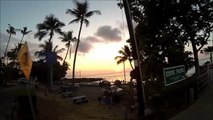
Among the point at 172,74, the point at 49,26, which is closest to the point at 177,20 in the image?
the point at 172,74

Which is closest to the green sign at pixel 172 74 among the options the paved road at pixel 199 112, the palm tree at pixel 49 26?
the paved road at pixel 199 112

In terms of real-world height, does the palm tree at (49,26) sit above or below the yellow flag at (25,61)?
above

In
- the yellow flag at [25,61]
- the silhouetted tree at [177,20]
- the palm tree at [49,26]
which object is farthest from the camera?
the palm tree at [49,26]

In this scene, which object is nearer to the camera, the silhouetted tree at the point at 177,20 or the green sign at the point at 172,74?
the green sign at the point at 172,74

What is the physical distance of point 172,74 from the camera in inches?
571

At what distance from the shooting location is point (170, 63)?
2178cm

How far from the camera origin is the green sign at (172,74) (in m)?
13.7

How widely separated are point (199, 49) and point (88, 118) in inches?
540

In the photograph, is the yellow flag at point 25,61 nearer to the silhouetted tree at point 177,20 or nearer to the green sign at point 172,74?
the green sign at point 172,74

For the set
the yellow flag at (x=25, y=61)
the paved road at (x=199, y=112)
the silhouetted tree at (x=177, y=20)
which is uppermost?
the silhouetted tree at (x=177, y=20)

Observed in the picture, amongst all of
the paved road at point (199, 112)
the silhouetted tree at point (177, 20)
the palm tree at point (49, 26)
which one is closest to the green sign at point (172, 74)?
the paved road at point (199, 112)

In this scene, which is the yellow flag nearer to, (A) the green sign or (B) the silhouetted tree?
(A) the green sign

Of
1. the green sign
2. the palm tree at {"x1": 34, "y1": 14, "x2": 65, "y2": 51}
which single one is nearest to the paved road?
the green sign

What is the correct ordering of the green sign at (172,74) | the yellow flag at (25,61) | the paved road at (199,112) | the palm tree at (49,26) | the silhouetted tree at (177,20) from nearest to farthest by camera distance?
the yellow flag at (25,61), the paved road at (199,112), the green sign at (172,74), the silhouetted tree at (177,20), the palm tree at (49,26)
